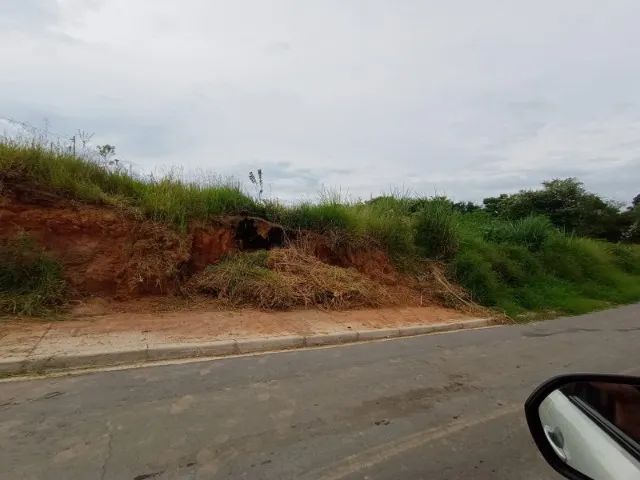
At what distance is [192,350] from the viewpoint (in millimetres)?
6004

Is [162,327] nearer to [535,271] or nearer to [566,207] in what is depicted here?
[535,271]

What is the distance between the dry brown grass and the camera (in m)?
8.55

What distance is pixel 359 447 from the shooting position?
3.55 meters

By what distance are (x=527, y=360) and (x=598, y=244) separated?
16196 millimetres

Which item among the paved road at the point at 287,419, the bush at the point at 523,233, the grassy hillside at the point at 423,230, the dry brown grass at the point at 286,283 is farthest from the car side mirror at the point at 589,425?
the bush at the point at 523,233

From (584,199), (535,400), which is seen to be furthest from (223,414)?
(584,199)

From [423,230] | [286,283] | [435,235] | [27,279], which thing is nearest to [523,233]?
[435,235]

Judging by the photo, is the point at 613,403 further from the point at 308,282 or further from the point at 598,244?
the point at 598,244

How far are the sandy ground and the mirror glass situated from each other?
533 centimetres

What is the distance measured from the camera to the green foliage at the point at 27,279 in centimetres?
675

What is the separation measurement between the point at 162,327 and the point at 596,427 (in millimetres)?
6372

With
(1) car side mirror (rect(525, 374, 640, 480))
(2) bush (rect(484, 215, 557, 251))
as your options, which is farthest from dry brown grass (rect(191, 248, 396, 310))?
(2) bush (rect(484, 215, 557, 251))

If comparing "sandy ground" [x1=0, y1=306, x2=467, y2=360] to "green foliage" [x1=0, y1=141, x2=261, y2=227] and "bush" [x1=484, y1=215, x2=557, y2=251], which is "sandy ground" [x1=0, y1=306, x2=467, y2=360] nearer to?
"green foliage" [x1=0, y1=141, x2=261, y2=227]

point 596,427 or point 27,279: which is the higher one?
point 596,427
